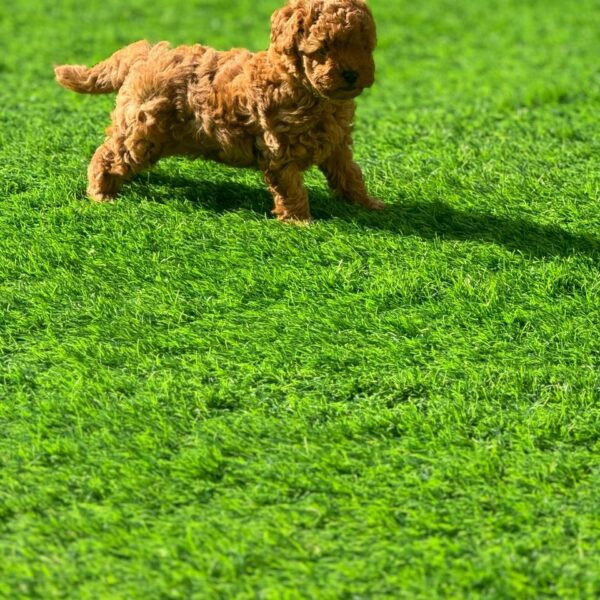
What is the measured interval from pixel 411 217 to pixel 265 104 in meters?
1.00

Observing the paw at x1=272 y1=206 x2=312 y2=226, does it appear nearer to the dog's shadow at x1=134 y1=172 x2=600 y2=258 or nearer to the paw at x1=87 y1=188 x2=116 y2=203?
the dog's shadow at x1=134 y1=172 x2=600 y2=258

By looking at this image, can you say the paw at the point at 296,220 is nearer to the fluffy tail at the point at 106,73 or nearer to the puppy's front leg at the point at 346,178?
the puppy's front leg at the point at 346,178

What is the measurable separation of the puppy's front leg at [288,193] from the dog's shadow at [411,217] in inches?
6.8

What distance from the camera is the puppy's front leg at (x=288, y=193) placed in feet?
17.1

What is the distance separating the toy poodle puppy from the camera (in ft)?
15.7

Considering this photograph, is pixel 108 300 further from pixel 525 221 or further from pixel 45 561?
pixel 525 221

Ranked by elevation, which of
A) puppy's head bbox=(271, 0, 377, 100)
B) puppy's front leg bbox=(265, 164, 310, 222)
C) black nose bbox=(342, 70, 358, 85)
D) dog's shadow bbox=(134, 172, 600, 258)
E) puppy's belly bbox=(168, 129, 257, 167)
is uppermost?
puppy's head bbox=(271, 0, 377, 100)

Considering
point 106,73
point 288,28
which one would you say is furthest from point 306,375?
point 106,73

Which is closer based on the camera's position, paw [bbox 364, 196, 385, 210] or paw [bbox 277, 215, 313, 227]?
paw [bbox 277, 215, 313, 227]

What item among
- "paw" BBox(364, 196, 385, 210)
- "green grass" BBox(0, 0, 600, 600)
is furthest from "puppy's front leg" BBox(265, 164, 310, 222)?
"paw" BBox(364, 196, 385, 210)

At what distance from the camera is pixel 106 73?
223 inches

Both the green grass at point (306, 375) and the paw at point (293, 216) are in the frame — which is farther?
the paw at point (293, 216)

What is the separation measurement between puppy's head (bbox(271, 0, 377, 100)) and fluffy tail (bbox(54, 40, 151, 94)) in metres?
1.02

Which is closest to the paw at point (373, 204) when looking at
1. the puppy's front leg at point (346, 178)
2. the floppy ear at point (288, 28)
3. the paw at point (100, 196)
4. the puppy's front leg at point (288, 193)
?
the puppy's front leg at point (346, 178)
